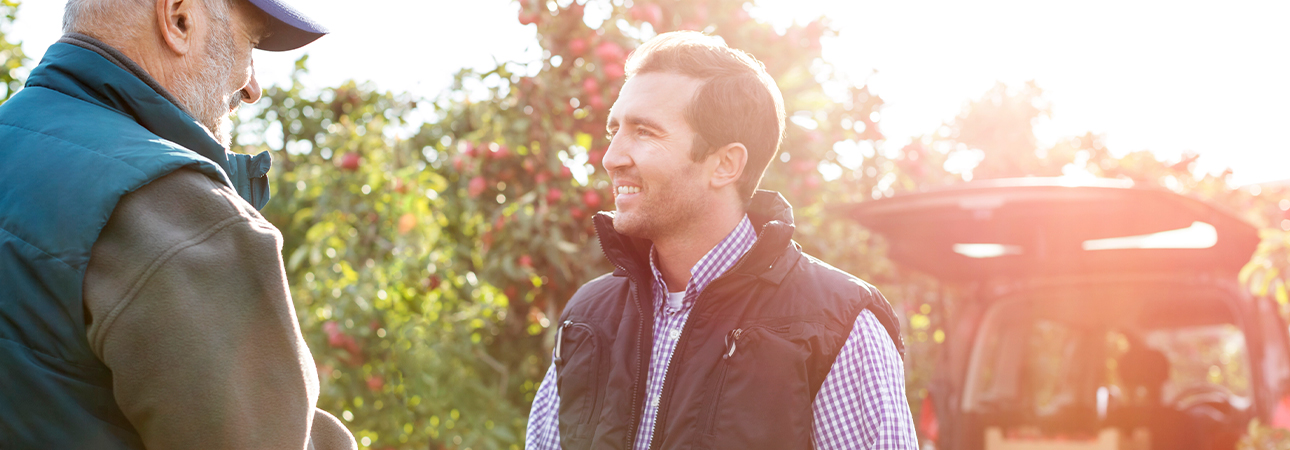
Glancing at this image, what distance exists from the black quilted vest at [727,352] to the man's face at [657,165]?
4.9 inches

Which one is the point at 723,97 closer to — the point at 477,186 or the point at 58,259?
the point at 58,259

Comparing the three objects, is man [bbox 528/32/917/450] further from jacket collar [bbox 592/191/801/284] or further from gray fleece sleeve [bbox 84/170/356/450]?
gray fleece sleeve [bbox 84/170/356/450]

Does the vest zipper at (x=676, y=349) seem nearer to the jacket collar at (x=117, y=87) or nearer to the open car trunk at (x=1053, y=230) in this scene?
the jacket collar at (x=117, y=87)

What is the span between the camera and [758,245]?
1.84 m

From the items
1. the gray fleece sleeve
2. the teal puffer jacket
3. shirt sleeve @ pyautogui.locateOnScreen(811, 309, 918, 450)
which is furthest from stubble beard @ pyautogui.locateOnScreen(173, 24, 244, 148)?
shirt sleeve @ pyautogui.locateOnScreen(811, 309, 918, 450)

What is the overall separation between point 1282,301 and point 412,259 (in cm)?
352

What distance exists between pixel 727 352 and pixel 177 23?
112 cm

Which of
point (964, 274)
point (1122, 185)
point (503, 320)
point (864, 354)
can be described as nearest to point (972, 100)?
point (964, 274)

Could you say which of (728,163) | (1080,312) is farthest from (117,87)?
(1080,312)

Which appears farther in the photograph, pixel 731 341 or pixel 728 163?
pixel 728 163

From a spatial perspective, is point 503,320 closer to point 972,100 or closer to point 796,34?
Result: point 796,34

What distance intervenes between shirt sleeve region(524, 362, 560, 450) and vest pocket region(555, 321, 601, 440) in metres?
0.08

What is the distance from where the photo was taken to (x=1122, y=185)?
12.6 feet

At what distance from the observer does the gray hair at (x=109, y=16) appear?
1.29 meters
